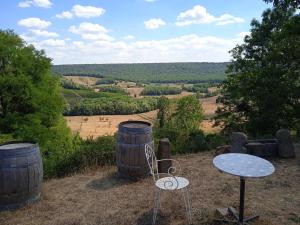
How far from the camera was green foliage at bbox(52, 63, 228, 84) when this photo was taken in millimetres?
141375

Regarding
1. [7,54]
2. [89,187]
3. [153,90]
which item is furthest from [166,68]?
[89,187]

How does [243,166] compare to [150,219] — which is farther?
[150,219]

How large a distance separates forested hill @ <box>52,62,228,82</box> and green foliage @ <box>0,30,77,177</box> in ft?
364

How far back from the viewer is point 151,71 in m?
169

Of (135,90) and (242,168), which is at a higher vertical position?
(242,168)

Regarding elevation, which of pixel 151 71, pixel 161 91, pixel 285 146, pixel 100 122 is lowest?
pixel 100 122

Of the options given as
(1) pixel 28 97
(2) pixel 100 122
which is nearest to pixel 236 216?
(1) pixel 28 97

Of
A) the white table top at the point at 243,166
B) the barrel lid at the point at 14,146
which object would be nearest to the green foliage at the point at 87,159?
the barrel lid at the point at 14,146

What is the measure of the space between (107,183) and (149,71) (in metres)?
165

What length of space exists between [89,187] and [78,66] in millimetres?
174164

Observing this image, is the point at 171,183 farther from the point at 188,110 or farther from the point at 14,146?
the point at 188,110

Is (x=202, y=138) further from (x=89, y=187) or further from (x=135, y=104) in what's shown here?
(x=135, y=104)

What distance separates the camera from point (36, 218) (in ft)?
18.0

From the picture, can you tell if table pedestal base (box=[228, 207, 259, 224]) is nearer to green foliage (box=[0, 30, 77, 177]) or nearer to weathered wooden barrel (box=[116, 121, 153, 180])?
weathered wooden barrel (box=[116, 121, 153, 180])
